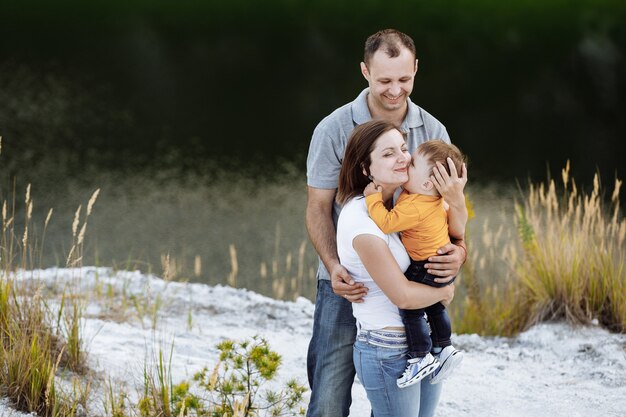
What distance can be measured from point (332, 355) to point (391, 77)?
101cm

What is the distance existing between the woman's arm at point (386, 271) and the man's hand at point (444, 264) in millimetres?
101

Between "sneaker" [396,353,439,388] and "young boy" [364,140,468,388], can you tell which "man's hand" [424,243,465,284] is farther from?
"sneaker" [396,353,439,388]

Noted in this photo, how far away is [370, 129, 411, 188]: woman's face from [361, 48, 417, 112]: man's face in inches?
14.4

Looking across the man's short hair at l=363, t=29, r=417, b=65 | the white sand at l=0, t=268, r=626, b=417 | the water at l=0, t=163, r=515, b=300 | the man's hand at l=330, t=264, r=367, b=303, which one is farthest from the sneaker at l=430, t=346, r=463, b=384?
the water at l=0, t=163, r=515, b=300

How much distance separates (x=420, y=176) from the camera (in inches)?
107

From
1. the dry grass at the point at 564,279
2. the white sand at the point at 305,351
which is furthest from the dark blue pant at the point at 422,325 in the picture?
the dry grass at the point at 564,279

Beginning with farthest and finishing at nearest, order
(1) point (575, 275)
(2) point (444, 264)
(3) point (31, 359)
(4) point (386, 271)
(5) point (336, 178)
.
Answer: (1) point (575, 275), (3) point (31, 359), (5) point (336, 178), (2) point (444, 264), (4) point (386, 271)

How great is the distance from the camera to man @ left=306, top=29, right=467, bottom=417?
10.0ft

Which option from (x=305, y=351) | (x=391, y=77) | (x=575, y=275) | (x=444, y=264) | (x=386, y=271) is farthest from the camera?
(x=575, y=275)

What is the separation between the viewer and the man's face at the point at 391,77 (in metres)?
3.01

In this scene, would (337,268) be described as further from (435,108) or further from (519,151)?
(435,108)

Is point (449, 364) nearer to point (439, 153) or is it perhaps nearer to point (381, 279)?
point (381, 279)

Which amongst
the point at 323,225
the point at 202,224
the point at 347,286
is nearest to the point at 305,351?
the point at 323,225

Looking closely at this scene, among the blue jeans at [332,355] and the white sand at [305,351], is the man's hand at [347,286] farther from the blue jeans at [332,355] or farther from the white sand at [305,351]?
the white sand at [305,351]
